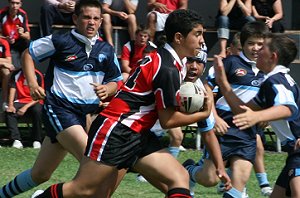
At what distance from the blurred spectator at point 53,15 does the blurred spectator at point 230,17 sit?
2.33 meters

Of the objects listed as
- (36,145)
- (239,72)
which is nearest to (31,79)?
(239,72)

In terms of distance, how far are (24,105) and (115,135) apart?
7.39 m

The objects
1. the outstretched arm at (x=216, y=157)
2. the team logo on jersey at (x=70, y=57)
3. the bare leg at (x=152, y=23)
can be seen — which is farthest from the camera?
the bare leg at (x=152, y=23)

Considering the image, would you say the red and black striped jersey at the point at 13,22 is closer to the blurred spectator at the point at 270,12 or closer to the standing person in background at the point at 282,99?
the blurred spectator at the point at 270,12

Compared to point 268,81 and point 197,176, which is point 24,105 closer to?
point 197,176

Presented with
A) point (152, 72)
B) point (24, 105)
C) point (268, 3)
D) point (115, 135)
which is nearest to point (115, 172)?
point (115, 135)

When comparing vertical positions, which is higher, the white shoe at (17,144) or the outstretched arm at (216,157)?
the outstretched arm at (216,157)

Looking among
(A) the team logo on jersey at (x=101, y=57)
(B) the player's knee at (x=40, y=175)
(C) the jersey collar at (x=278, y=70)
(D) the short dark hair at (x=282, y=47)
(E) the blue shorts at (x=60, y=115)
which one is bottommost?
(B) the player's knee at (x=40, y=175)

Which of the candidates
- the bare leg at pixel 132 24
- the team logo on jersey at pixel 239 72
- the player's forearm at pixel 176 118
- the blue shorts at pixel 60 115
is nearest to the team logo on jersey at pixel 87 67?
the blue shorts at pixel 60 115

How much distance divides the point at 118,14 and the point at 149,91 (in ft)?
26.3

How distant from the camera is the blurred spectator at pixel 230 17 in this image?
14.8 metres

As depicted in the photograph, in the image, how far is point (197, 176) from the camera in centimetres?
923

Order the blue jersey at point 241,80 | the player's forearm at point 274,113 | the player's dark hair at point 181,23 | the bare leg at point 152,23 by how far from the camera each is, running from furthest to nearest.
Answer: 1. the bare leg at point 152,23
2. the blue jersey at point 241,80
3. the player's dark hair at point 181,23
4. the player's forearm at point 274,113

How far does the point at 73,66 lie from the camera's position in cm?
849
